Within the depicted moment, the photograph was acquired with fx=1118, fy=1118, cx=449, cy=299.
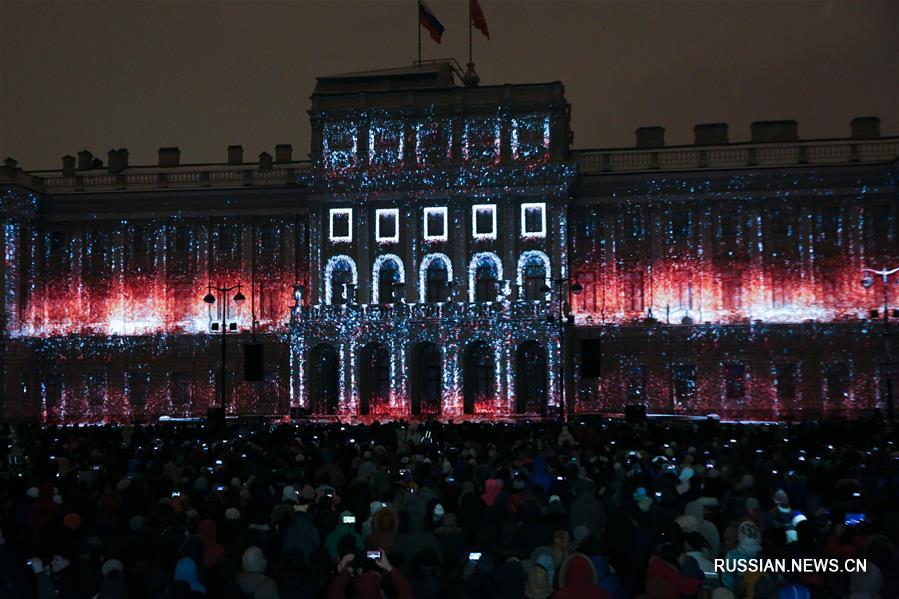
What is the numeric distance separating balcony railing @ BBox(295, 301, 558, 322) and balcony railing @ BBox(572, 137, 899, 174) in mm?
8539

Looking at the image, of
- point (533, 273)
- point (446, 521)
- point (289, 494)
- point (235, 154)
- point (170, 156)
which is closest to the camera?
point (446, 521)

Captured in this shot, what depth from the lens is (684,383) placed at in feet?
188

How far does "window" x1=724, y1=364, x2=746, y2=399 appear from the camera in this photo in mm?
56812

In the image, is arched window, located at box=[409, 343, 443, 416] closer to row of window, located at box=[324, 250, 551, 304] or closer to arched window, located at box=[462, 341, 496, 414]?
arched window, located at box=[462, 341, 496, 414]

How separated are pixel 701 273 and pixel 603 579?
47.0 metres

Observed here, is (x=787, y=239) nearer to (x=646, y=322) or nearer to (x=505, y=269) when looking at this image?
(x=646, y=322)

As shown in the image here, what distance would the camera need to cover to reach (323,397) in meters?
58.0

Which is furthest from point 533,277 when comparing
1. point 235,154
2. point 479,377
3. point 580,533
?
point 580,533

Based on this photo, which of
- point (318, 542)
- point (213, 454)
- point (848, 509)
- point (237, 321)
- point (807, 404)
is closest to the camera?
point (318, 542)

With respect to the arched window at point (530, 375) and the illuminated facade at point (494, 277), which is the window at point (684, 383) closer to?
the illuminated facade at point (494, 277)

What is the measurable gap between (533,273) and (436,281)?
16.5 ft

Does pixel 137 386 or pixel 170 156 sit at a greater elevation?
pixel 170 156

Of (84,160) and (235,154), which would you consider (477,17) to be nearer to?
(235,154)

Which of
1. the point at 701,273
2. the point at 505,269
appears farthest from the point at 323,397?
the point at 701,273
